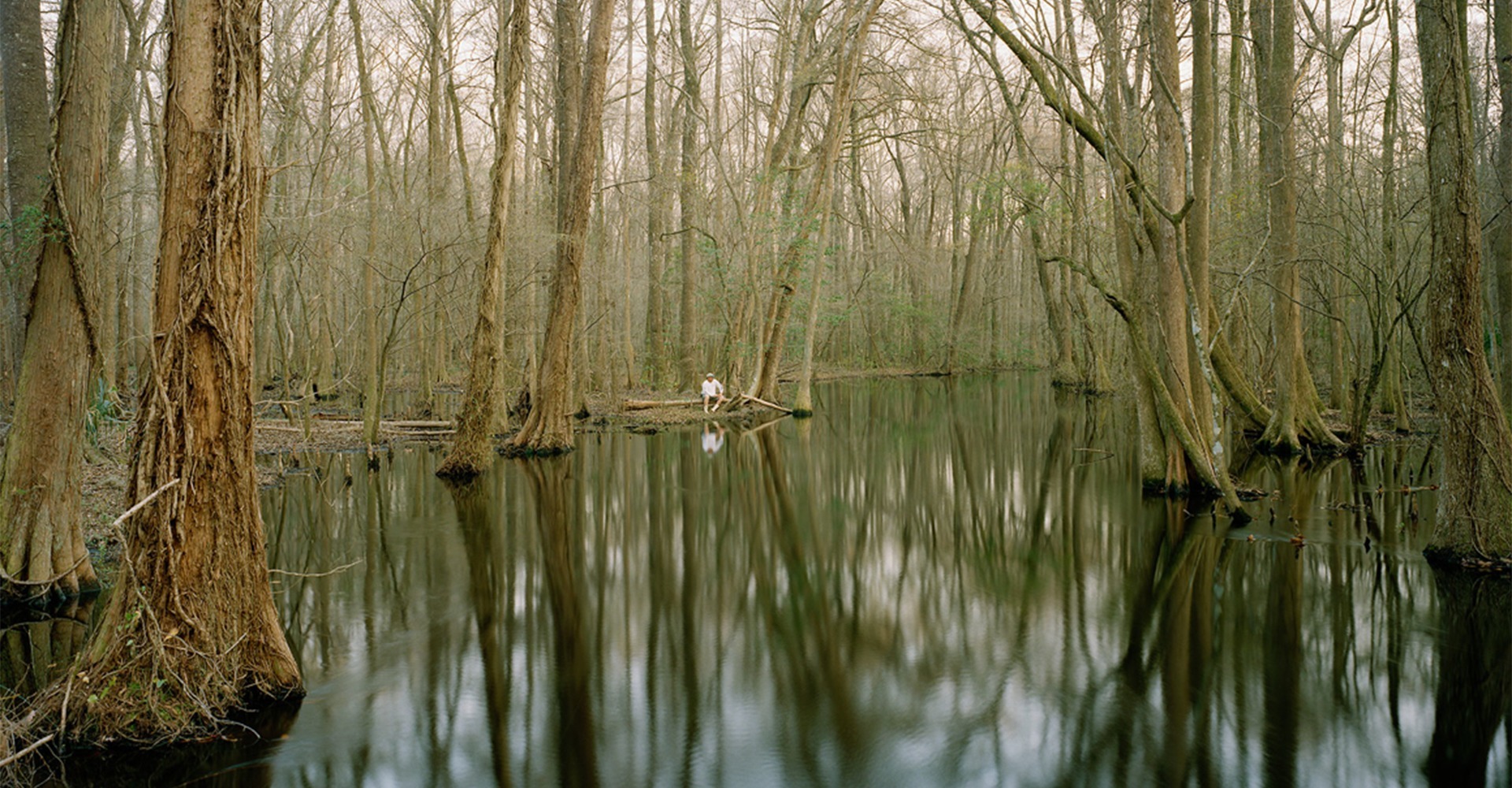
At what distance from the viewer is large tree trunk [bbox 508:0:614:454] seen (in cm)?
1506

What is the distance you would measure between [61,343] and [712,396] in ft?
58.5

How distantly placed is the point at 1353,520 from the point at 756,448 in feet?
32.6

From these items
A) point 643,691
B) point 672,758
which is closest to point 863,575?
point 643,691

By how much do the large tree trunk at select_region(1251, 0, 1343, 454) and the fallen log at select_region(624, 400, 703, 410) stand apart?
1337 centimetres

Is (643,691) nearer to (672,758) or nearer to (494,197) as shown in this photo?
(672,758)

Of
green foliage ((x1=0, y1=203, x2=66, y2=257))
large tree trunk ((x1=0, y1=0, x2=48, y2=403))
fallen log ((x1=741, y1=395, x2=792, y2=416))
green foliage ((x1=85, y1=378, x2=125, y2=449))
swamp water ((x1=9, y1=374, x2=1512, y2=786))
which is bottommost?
swamp water ((x1=9, y1=374, x2=1512, y2=786))

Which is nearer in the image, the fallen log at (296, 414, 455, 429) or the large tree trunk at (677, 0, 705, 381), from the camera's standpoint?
the fallen log at (296, 414, 455, 429)

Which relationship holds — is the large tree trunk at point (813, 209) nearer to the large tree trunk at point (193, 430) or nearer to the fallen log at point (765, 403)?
the fallen log at point (765, 403)

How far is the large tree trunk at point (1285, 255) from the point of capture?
14.4 m

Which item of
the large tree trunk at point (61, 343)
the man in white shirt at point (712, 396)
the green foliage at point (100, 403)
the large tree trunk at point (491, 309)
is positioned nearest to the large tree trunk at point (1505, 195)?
the large tree trunk at point (491, 309)

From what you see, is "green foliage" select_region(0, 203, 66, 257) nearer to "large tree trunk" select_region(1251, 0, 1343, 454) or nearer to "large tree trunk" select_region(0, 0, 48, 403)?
"large tree trunk" select_region(0, 0, 48, 403)

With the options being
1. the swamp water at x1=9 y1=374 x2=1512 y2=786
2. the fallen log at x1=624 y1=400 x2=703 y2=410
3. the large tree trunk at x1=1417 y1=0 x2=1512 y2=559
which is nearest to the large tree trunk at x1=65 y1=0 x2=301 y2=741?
the swamp water at x1=9 y1=374 x2=1512 y2=786

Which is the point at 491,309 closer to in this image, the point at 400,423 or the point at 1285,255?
the point at 400,423

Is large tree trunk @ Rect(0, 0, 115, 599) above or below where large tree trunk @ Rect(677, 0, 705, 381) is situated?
below
